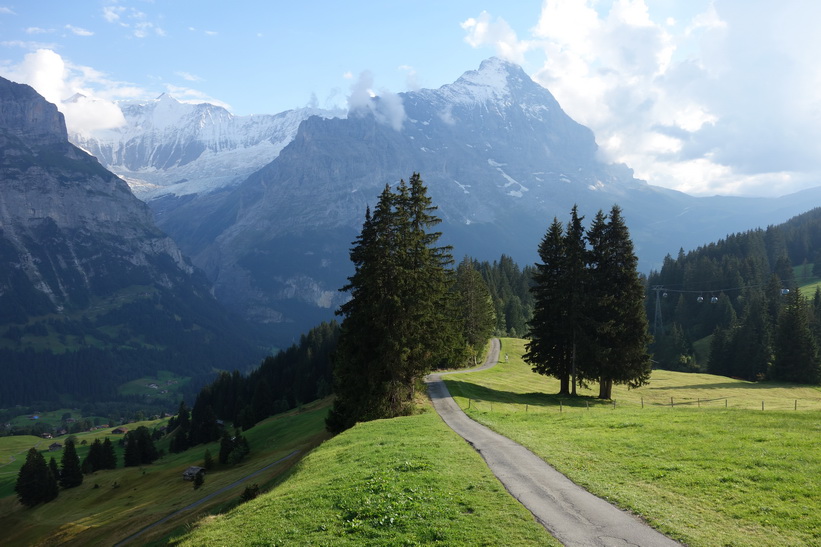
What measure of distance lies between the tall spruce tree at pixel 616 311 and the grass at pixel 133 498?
29.8 meters

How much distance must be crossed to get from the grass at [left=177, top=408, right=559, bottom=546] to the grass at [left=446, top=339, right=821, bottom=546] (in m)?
4.16

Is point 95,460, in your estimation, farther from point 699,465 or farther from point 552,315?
point 699,465

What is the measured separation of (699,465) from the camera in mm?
19297

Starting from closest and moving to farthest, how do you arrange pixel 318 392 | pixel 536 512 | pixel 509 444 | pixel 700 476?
pixel 536 512
pixel 700 476
pixel 509 444
pixel 318 392

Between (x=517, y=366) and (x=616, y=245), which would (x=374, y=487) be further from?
(x=517, y=366)

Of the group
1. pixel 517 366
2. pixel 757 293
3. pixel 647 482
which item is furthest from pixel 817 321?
pixel 647 482

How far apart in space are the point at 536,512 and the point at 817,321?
121 m

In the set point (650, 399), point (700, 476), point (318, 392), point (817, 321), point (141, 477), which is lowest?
point (141, 477)

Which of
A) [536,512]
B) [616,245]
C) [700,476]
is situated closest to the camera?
Answer: [536,512]

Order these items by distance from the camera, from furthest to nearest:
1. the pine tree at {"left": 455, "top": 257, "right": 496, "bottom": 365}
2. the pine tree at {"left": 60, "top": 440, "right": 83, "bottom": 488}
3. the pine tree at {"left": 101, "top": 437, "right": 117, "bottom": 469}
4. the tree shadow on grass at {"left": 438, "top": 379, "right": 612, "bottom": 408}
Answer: the pine tree at {"left": 101, "top": 437, "right": 117, "bottom": 469}, the pine tree at {"left": 60, "top": 440, "right": 83, "bottom": 488}, the pine tree at {"left": 455, "top": 257, "right": 496, "bottom": 365}, the tree shadow on grass at {"left": 438, "top": 379, "right": 612, "bottom": 408}

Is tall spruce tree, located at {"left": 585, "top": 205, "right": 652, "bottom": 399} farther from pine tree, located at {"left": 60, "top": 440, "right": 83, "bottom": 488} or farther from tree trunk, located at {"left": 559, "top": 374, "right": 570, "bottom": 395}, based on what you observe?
pine tree, located at {"left": 60, "top": 440, "right": 83, "bottom": 488}

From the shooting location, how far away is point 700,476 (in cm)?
1786

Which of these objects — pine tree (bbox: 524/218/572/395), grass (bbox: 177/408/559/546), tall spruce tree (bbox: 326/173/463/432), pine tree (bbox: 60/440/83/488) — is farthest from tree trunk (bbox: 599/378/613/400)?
pine tree (bbox: 60/440/83/488)

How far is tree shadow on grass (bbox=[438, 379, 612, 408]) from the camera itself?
47.4m
